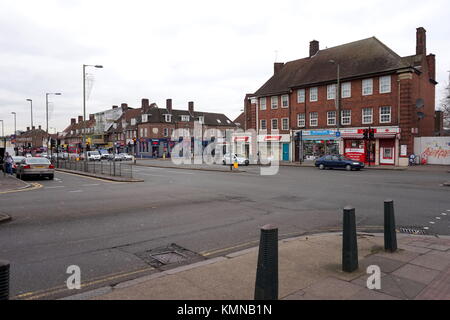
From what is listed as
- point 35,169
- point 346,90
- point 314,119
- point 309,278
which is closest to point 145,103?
point 314,119

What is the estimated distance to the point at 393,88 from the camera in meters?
33.0

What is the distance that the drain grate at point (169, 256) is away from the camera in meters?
5.69

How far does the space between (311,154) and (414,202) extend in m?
29.9

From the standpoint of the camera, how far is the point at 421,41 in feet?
114

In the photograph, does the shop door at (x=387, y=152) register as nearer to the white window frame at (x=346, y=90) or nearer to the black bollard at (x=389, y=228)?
the white window frame at (x=346, y=90)

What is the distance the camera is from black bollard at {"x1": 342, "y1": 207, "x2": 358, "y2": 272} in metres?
5.00

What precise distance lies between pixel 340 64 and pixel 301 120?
7865 mm

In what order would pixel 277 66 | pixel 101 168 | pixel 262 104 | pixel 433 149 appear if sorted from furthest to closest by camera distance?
1. pixel 277 66
2. pixel 262 104
3. pixel 433 149
4. pixel 101 168

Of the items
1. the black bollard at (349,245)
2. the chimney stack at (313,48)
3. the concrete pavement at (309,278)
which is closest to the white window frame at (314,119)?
the chimney stack at (313,48)

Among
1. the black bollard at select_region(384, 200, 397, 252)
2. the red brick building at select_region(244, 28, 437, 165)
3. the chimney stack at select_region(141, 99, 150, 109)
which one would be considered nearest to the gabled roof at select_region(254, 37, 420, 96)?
the red brick building at select_region(244, 28, 437, 165)

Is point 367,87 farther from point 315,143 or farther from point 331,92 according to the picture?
point 315,143

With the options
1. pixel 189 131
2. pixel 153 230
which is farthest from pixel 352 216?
pixel 189 131

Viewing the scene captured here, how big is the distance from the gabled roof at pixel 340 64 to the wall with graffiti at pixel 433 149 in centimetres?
746

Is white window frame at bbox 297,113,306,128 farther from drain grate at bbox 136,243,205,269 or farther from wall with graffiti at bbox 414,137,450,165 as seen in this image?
drain grate at bbox 136,243,205,269
